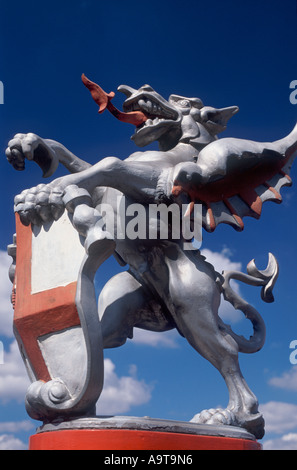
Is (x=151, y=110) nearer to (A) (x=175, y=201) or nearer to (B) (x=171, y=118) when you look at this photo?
(B) (x=171, y=118)

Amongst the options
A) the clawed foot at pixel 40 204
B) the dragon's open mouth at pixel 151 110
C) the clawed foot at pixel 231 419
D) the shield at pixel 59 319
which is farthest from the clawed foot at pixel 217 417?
the dragon's open mouth at pixel 151 110

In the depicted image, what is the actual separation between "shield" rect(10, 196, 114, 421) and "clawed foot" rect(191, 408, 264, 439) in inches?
31.6

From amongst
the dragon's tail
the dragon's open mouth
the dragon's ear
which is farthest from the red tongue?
the dragon's tail

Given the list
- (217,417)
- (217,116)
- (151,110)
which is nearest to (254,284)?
(217,417)

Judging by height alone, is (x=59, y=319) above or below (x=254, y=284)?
below

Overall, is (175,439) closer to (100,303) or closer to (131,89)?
Answer: (100,303)

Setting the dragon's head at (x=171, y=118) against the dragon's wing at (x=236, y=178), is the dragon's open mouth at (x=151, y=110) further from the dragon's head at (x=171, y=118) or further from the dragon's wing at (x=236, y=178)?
the dragon's wing at (x=236, y=178)

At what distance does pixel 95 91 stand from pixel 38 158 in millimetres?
648

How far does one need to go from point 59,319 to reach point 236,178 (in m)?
1.62

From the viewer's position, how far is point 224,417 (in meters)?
3.51

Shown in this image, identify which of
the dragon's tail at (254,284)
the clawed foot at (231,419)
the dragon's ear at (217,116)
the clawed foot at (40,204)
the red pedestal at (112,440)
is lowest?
the red pedestal at (112,440)

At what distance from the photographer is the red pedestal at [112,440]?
9.63ft

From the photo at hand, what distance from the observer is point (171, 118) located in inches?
168
